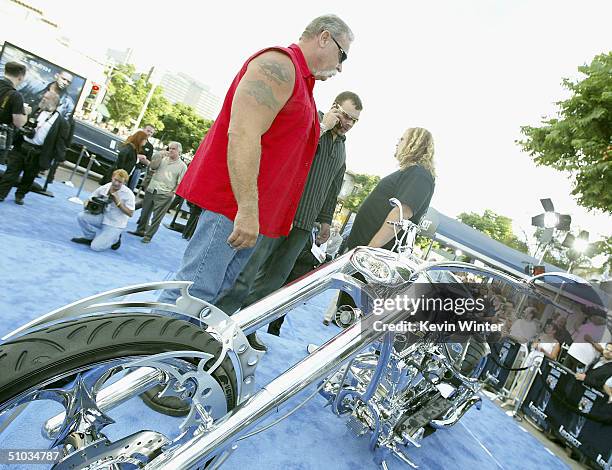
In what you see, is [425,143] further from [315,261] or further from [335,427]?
[335,427]

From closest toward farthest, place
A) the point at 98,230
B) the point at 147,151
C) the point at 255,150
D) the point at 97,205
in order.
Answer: the point at 255,150 → the point at 98,230 → the point at 97,205 → the point at 147,151

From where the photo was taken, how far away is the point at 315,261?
146 inches

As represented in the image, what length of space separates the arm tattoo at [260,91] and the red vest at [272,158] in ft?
0.45

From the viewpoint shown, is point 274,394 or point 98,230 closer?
point 274,394

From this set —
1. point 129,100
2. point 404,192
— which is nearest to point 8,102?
point 404,192

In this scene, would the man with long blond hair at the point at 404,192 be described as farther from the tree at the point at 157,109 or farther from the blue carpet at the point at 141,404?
the tree at the point at 157,109

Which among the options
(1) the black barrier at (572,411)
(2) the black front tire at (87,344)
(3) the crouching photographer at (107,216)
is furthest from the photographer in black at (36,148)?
(1) the black barrier at (572,411)

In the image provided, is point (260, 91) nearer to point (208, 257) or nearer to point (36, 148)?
point (208, 257)

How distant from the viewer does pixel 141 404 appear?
183 centimetres

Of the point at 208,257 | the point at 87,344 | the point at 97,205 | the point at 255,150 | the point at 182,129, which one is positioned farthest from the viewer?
the point at 182,129

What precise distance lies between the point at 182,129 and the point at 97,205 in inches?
1538

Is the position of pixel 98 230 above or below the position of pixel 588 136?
below

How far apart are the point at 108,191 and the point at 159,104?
4158 cm

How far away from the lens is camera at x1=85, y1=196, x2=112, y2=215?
445 centimetres
